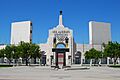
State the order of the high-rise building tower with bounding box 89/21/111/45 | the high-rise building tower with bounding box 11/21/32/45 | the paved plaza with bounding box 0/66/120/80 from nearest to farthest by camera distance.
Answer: the paved plaza with bounding box 0/66/120/80, the high-rise building tower with bounding box 11/21/32/45, the high-rise building tower with bounding box 89/21/111/45

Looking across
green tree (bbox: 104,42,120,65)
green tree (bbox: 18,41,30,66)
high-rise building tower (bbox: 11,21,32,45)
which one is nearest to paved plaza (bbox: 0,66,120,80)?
green tree (bbox: 104,42,120,65)

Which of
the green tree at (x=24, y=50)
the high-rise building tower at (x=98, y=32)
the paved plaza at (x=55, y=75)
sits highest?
the high-rise building tower at (x=98, y=32)

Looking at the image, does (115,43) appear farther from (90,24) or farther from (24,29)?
(24,29)

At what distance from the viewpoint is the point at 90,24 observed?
14162cm

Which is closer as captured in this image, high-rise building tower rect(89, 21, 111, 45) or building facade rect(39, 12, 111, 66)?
building facade rect(39, 12, 111, 66)

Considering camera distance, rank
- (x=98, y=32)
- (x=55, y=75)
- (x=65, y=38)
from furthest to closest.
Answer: (x=98, y=32) < (x=65, y=38) < (x=55, y=75)

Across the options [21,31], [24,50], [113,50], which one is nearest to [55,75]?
[113,50]

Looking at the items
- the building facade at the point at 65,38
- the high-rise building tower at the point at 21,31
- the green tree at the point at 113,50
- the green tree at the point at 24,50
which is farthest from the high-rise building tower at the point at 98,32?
the green tree at the point at 24,50

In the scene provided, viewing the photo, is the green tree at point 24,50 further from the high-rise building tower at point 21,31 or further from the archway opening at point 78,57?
the high-rise building tower at point 21,31

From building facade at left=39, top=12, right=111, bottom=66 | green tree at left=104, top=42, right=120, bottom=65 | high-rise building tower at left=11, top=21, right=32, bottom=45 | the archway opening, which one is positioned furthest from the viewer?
high-rise building tower at left=11, top=21, right=32, bottom=45

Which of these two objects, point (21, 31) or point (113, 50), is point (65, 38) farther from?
point (21, 31)

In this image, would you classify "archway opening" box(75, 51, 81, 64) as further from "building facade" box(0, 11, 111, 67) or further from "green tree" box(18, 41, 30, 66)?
"green tree" box(18, 41, 30, 66)

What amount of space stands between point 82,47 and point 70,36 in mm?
13578

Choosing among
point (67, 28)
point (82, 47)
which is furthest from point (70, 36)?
point (82, 47)
